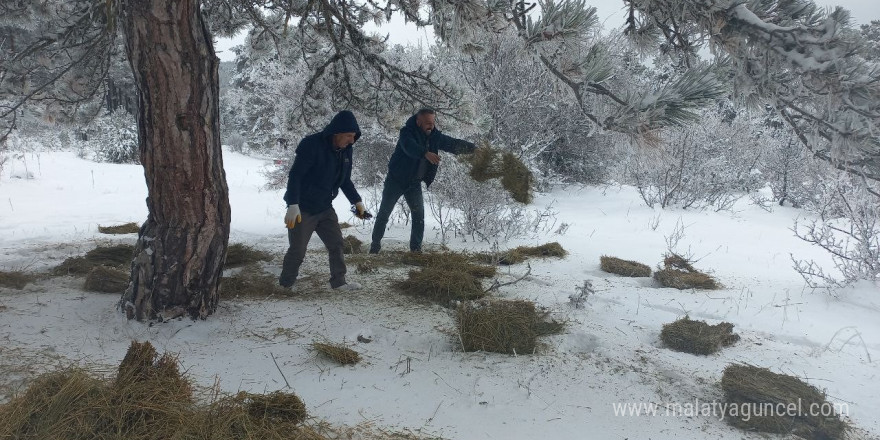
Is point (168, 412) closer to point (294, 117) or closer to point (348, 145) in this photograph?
point (348, 145)

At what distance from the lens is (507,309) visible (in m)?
3.07

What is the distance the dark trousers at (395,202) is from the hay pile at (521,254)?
29.6 inches

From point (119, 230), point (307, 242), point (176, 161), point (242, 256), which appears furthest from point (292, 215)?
point (119, 230)

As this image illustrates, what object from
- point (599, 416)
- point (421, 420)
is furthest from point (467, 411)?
point (599, 416)

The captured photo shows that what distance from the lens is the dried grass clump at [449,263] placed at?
4.18 metres

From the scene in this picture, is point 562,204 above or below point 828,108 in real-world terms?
below

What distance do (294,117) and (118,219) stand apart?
385cm

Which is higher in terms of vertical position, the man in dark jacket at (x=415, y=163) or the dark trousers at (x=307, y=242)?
the man in dark jacket at (x=415, y=163)

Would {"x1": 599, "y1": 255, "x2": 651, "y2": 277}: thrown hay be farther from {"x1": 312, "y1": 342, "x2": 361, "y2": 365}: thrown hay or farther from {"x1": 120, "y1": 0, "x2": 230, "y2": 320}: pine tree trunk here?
{"x1": 120, "y1": 0, "x2": 230, "y2": 320}: pine tree trunk

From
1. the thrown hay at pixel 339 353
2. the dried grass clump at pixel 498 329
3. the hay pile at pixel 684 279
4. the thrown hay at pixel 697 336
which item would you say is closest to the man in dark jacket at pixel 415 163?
the dried grass clump at pixel 498 329

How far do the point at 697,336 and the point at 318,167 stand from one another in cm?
297

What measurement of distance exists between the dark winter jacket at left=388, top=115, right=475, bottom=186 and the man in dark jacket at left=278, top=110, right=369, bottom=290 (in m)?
0.93

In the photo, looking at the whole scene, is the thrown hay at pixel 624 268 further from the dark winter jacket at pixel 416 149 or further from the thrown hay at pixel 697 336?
the dark winter jacket at pixel 416 149

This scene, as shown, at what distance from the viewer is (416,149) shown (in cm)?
457
